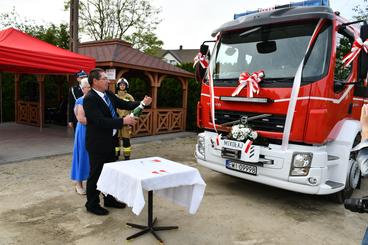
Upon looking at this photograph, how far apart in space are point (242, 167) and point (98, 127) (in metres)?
2.08

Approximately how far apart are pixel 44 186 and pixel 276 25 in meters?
4.30

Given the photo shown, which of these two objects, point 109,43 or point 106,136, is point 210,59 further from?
point 109,43

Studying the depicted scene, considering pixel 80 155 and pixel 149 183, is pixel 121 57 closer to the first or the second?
pixel 80 155

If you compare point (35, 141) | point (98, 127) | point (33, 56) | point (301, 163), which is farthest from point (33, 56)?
point (301, 163)

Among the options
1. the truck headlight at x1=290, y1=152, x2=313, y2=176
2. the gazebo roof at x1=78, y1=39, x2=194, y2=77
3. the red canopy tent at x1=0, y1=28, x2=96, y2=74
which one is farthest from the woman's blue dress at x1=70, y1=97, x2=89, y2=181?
the gazebo roof at x1=78, y1=39, x2=194, y2=77

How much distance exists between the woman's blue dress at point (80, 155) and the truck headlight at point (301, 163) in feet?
9.15

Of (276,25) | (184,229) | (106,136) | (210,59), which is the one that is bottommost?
(184,229)

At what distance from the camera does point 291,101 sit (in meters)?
3.92

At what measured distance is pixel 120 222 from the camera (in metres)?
3.65

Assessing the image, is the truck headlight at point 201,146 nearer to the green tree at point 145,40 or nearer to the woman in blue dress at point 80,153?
the woman in blue dress at point 80,153

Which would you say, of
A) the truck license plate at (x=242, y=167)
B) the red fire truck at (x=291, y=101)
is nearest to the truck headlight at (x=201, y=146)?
the red fire truck at (x=291, y=101)

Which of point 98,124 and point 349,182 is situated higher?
point 98,124

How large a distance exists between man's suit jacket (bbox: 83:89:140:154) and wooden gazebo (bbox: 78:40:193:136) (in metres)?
5.32

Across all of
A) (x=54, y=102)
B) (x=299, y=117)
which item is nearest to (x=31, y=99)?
(x=54, y=102)
